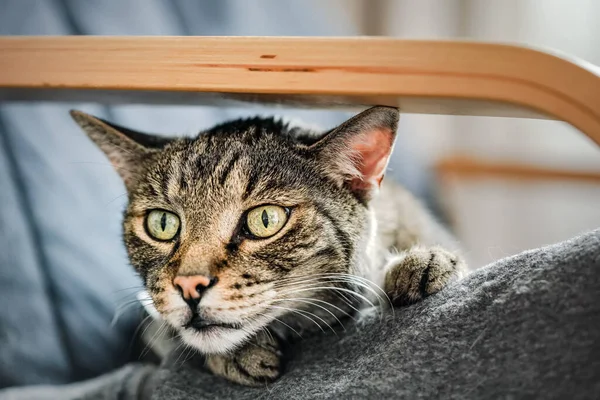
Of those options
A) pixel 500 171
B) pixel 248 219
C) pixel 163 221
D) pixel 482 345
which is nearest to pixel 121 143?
pixel 163 221

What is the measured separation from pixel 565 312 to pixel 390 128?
344 millimetres

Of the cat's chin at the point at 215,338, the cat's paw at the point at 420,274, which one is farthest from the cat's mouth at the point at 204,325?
the cat's paw at the point at 420,274

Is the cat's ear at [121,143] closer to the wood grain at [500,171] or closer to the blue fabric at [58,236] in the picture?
the blue fabric at [58,236]

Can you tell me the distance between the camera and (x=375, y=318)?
79cm

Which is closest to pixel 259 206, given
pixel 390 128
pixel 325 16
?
pixel 390 128

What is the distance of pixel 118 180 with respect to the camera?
4.28 feet

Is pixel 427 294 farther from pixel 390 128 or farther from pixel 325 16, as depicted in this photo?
pixel 325 16

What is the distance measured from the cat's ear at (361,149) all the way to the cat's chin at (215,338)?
281mm

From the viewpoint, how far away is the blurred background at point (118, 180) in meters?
1.11

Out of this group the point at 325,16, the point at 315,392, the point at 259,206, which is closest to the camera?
the point at 315,392

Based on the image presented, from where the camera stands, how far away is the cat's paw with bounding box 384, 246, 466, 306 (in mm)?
767

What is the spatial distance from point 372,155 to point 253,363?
353mm

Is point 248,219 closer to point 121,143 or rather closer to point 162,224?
point 162,224

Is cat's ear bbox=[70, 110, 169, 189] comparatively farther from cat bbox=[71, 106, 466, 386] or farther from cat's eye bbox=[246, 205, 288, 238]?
cat's eye bbox=[246, 205, 288, 238]
